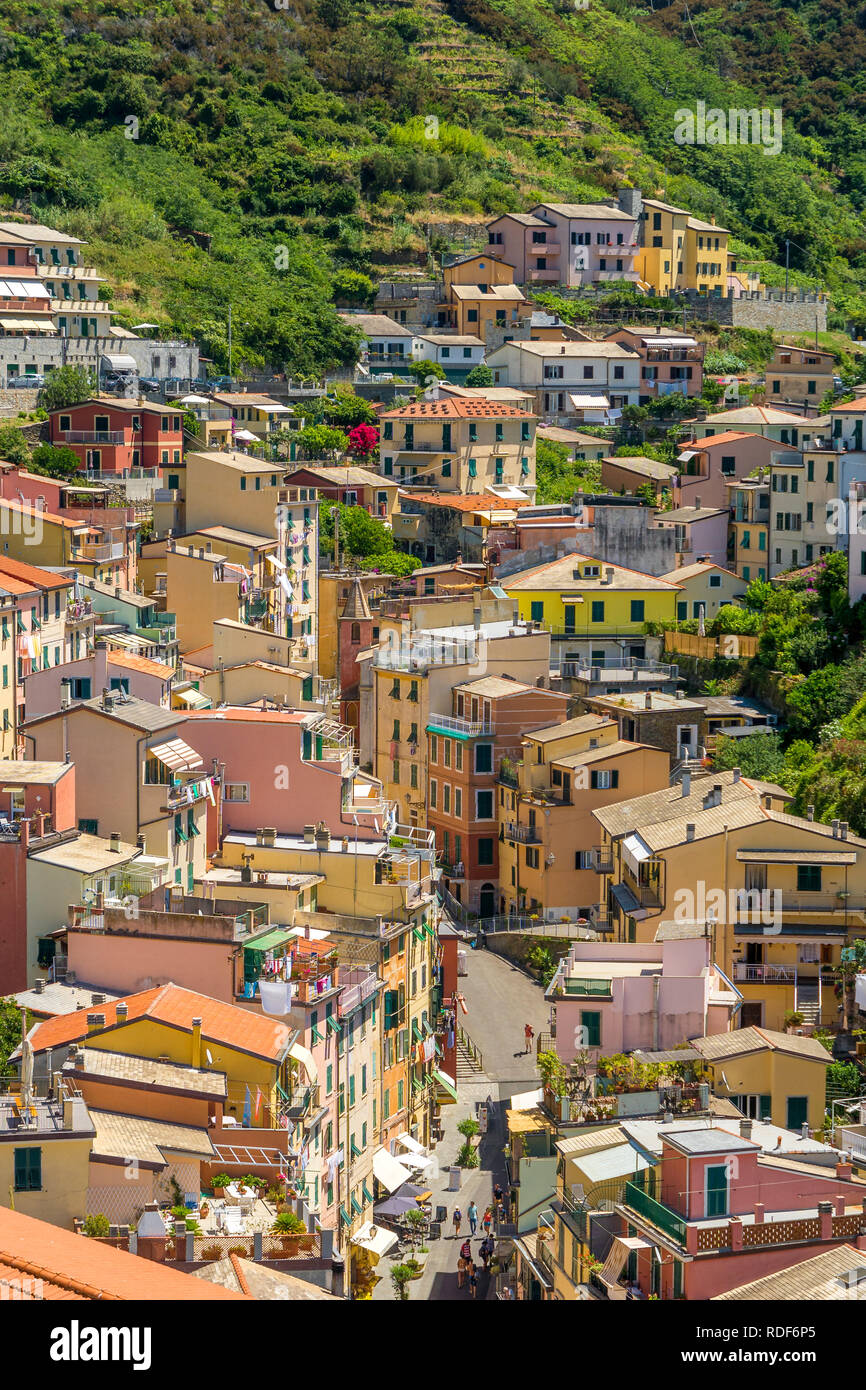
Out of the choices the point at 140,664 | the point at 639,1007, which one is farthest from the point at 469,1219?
the point at 140,664

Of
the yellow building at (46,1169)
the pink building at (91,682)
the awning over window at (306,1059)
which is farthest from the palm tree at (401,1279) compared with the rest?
the pink building at (91,682)

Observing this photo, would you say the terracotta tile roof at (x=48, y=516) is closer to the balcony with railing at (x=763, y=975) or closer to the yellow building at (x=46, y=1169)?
the balcony with railing at (x=763, y=975)

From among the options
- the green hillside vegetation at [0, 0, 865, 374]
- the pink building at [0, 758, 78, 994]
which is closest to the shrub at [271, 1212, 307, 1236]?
the pink building at [0, 758, 78, 994]

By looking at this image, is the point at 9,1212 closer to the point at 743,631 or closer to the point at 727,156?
the point at 743,631

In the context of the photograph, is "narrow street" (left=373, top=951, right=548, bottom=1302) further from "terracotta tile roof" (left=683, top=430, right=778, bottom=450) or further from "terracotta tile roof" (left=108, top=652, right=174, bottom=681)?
"terracotta tile roof" (left=683, top=430, right=778, bottom=450)

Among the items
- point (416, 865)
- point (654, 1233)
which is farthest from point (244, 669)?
point (654, 1233)

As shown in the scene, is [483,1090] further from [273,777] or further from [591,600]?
[591,600]
